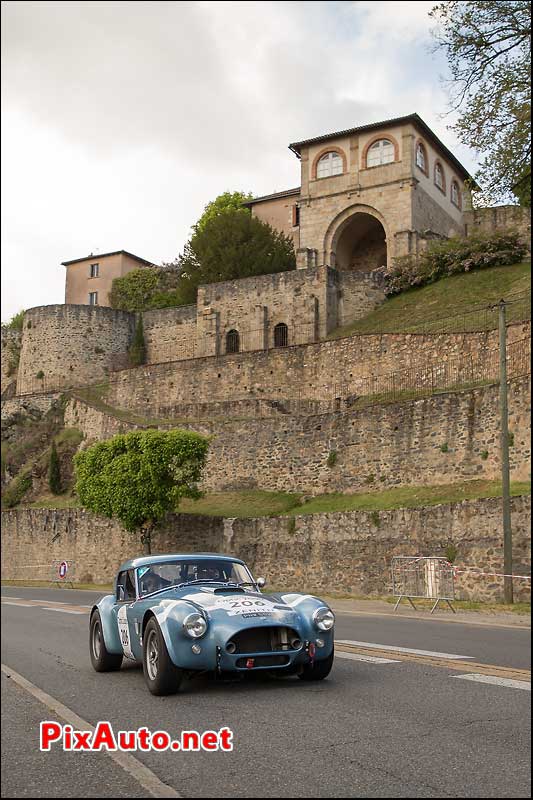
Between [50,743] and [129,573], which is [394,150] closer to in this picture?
[129,573]

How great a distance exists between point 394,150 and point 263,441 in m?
23.7

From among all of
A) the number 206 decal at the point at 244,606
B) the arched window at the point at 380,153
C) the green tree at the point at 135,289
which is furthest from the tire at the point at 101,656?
the green tree at the point at 135,289

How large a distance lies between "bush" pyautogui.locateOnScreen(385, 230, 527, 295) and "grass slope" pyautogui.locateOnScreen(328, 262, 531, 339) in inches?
17.1

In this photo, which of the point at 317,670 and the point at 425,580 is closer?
the point at 317,670

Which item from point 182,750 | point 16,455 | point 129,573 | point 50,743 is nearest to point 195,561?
point 129,573

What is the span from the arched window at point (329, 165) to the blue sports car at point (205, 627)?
4759 centimetres

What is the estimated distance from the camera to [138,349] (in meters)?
55.7

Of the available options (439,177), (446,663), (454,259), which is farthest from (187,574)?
(439,177)

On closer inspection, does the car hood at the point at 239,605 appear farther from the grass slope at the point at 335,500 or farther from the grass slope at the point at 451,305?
the grass slope at the point at 451,305

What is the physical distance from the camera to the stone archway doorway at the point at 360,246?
54375mm

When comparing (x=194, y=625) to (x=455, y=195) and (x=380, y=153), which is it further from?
(x=455, y=195)

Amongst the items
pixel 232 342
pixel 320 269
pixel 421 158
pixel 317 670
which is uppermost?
pixel 421 158

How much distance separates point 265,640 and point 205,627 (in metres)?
0.58

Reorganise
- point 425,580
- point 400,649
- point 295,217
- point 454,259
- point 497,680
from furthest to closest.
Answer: point 295,217 → point 454,259 → point 425,580 → point 400,649 → point 497,680
